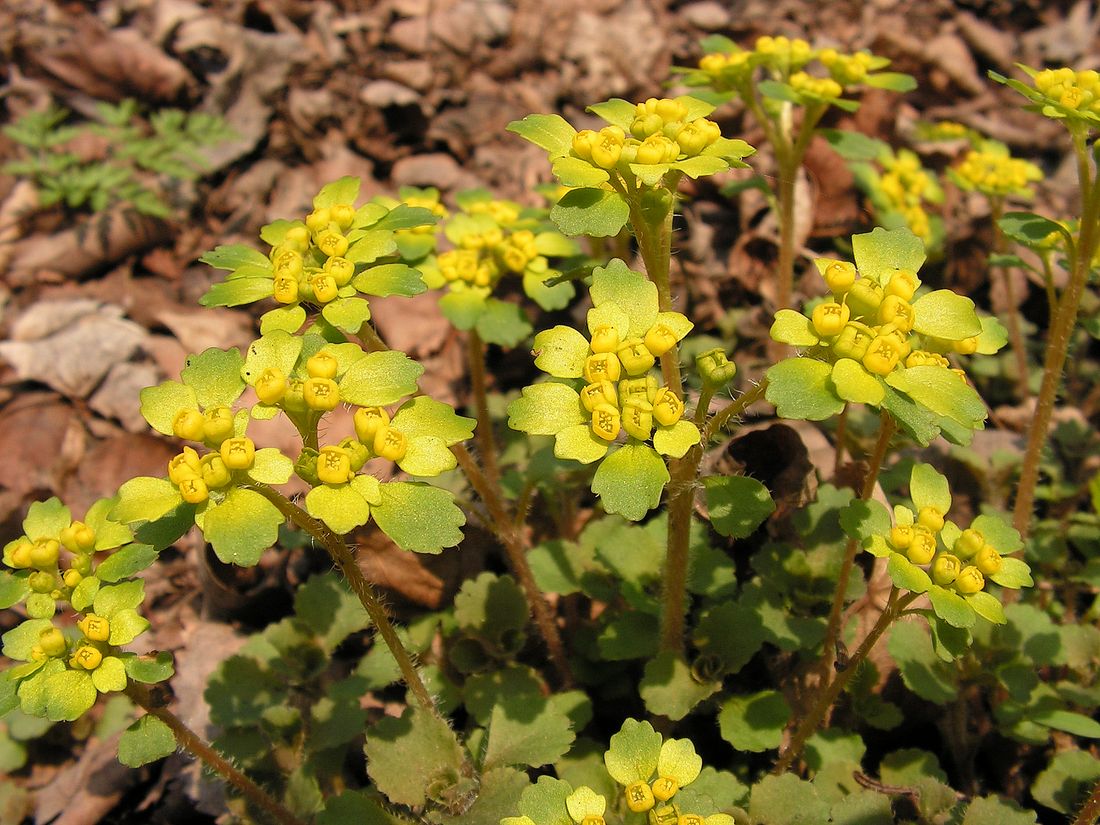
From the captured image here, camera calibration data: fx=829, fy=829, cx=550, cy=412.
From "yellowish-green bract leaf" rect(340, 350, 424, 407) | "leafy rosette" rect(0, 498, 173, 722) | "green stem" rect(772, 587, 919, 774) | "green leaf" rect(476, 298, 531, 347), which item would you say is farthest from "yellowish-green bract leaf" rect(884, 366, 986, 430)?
"leafy rosette" rect(0, 498, 173, 722)

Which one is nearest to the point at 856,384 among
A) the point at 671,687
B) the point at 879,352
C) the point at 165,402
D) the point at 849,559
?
the point at 879,352

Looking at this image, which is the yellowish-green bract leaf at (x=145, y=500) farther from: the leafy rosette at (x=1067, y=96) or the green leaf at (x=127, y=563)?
the leafy rosette at (x=1067, y=96)

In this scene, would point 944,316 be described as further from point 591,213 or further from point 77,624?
point 77,624

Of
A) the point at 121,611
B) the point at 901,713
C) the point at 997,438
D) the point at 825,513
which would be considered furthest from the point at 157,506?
the point at 997,438

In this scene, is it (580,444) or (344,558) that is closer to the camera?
(580,444)

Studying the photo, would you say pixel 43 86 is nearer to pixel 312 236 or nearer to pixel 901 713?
pixel 312 236

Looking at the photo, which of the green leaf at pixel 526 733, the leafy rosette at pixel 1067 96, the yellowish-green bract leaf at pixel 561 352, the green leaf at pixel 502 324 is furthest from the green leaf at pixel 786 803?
the leafy rosette at pixel 1067 96

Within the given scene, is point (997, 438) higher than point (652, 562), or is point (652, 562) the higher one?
point (652, 562)
